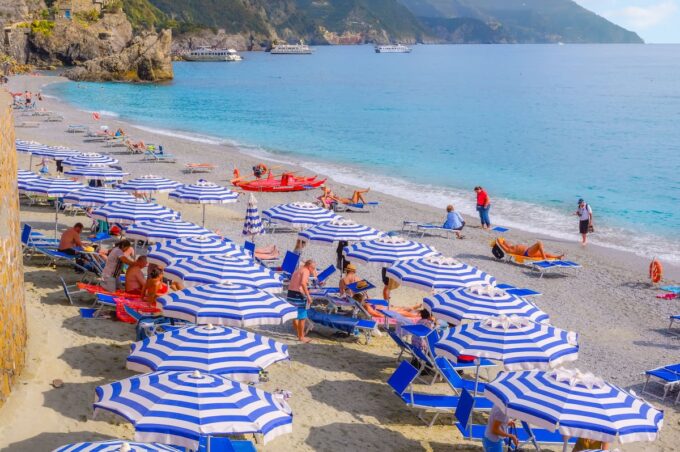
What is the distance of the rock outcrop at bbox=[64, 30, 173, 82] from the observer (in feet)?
323

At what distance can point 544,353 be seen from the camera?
28.9ft

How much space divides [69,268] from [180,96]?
7162cm

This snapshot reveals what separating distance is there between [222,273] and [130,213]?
4352mm

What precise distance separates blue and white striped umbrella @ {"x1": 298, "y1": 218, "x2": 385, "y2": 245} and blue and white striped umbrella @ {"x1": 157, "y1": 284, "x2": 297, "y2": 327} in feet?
13.5

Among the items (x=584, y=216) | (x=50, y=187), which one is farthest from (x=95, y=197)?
(x=584, y=216)

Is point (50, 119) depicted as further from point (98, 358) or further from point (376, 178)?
point (98, 358)

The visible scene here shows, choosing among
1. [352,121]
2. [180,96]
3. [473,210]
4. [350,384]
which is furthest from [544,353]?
[180,96]

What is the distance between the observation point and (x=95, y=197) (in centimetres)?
1593

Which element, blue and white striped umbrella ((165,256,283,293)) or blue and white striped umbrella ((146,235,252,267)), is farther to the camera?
blue and white striped umbrella ((146,235,252,267))

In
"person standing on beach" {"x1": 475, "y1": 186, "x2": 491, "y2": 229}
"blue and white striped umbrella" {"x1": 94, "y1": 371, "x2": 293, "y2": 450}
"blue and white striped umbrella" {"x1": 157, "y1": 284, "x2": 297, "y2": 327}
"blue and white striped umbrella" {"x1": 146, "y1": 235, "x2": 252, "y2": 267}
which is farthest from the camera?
"person standing on beach" {"x1": 475, "y1": 186, "x2": 491, "y2": 229}

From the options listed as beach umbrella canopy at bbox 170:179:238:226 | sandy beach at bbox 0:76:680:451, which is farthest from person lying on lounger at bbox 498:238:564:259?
beach umbrella canopy at bbox 170:179:238:226

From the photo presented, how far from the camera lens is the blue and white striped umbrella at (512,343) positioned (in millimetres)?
8758

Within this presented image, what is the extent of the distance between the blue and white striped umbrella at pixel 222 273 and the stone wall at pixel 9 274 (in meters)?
2.36

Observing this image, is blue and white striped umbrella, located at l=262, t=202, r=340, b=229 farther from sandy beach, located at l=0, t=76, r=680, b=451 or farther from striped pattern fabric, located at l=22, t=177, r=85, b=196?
striped pattern fabric, located at l=22, t=177, r=85, b=196
